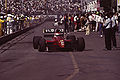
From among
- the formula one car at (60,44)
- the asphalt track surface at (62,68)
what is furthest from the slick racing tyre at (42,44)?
the asphalt track surface at (62,68)

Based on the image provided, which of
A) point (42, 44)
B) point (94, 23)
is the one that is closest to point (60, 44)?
point (42, 44)

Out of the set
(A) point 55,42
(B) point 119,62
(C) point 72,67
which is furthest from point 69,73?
(A) point 55,42

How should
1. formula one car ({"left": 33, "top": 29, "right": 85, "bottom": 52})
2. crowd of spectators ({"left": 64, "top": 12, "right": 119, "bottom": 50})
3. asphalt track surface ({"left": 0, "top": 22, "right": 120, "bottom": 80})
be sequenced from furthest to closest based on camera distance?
crowd of spectators ({"left": 64, "top": 12, "right": 119, "bottom": 50})
formula one car ({"left": 33, "top": 29, "right": 85, "bottom": 52})
asphalt track surface ({"left": 0, "top": 22, "right": 120, "bottom": 80})

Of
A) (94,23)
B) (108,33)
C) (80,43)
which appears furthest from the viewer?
(94,23)

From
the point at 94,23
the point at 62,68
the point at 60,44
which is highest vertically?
the point at 94,23

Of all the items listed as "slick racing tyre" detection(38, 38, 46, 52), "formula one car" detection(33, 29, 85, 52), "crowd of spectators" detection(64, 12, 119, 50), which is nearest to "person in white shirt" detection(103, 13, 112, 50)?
"crowd of spectators" detection(64, 12, 119, 50)

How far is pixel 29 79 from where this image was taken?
1224cm

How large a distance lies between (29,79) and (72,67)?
320 cm

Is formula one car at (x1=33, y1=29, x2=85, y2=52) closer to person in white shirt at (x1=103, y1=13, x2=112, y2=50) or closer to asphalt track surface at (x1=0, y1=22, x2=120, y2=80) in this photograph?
person in white shirt at (x1=103, y1=13, x2=112, y2=50)

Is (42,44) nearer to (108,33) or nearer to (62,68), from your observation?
(108,33)

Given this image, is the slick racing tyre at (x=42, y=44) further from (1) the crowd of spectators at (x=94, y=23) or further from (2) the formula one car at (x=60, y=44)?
(1) the crowd of spectators at (x=94, y=23)

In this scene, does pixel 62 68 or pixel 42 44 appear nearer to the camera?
pixel 62 68

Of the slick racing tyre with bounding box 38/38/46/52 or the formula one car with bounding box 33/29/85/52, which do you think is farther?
the formula one car with bounding box 33/29/85/52

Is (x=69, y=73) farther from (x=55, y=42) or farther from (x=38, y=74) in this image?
(x=55, y=42)
